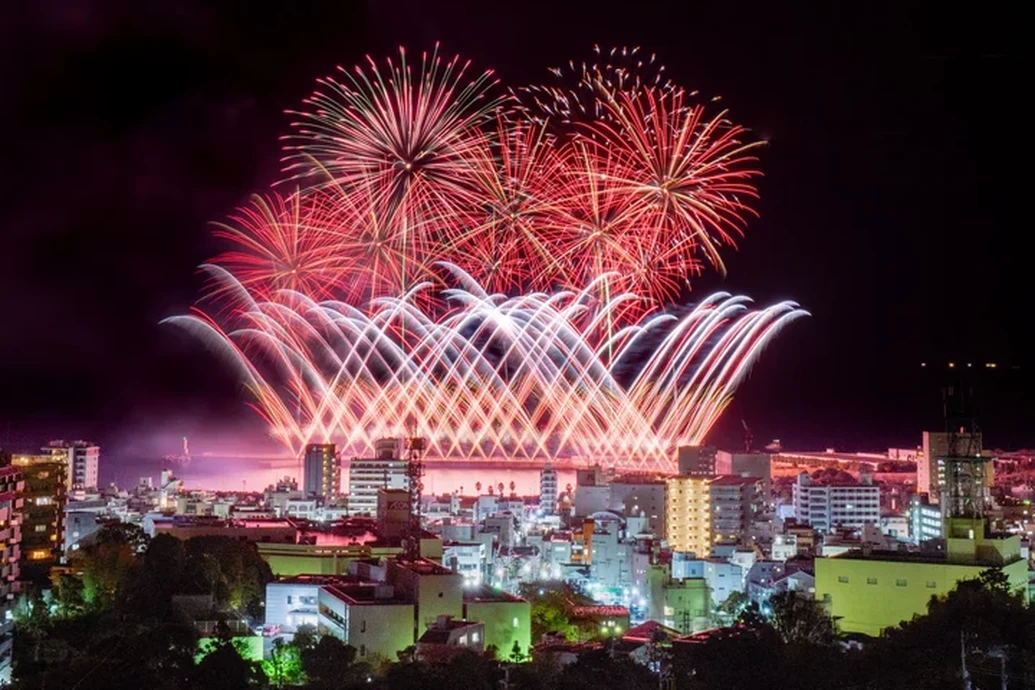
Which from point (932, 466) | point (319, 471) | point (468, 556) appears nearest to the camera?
point (468, 556)

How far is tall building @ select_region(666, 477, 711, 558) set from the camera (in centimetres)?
1562

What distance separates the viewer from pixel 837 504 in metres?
18.4

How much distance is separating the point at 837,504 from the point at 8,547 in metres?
13.2

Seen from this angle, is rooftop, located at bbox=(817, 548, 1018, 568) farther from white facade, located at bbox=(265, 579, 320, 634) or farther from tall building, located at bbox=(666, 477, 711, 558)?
tall building, located at bbox=(666, 477, 711, 558)

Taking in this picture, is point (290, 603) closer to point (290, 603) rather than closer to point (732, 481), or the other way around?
point (290, 603)

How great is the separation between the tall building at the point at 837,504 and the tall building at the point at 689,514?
3.36 metres

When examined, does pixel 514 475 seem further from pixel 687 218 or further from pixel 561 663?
pixel 561 663

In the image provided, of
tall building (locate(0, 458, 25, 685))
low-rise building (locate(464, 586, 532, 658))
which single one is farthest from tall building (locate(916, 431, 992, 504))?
tall building (locate(0, 458, 25, 685))

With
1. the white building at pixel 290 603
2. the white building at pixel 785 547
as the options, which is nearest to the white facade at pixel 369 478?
the white building at pixel 785 547

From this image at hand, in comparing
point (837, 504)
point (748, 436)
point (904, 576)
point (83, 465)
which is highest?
point (748, 436)

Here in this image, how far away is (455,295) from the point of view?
42.1 ft

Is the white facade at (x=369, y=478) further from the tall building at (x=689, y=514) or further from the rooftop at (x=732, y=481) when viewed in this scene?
the rooftop at (x=732, y=481)

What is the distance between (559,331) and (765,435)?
21427mm

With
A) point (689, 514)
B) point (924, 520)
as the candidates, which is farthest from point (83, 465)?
point (924, 520)
